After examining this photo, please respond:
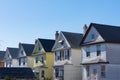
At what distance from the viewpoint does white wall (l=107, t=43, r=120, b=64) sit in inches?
1900

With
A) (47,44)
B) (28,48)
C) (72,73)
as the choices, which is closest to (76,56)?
(72,73)

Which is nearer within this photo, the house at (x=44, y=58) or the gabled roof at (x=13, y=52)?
the house at (x=44, y=58)

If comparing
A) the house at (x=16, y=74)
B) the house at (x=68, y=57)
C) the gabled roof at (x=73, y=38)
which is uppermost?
the gabled roof at (x=73, y=38)

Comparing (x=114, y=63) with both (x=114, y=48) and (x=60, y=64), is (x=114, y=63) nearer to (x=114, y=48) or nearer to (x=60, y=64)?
(x=114, y=48)

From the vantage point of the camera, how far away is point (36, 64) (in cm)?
7294

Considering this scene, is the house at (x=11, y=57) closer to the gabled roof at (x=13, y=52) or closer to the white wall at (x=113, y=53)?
the gabled roof at (x=13, y=52)

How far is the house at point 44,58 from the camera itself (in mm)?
68125

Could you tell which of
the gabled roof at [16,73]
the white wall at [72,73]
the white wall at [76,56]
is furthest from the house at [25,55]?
the white wall at [76,56]

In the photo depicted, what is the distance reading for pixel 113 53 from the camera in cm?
4859

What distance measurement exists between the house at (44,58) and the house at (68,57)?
4637 millimetres

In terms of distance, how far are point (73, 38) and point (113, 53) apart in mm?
13699

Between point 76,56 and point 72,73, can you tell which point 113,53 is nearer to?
point 76,56

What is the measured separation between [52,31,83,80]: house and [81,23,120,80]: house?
5.06m

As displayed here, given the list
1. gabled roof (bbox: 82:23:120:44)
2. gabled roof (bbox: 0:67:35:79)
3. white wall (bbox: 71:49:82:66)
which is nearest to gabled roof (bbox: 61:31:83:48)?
white wall (bbox: 71:49:82:66)
